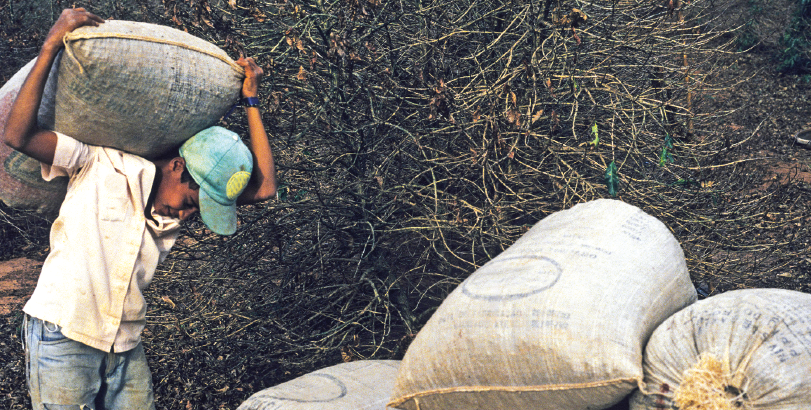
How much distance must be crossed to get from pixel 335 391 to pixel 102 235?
3.43ft

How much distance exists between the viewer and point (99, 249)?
1.93m

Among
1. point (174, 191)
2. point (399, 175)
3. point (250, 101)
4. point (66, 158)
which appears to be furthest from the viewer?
point (399, 175)

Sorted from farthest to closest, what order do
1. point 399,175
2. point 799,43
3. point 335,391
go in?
point 799,43, point 399,175, point 335,391

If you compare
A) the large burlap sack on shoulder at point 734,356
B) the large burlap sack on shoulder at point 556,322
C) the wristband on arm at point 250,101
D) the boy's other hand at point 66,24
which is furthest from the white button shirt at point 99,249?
the large burlap sack on shoulder at point 734,356

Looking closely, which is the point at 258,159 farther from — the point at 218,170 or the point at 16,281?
the point at 16,281

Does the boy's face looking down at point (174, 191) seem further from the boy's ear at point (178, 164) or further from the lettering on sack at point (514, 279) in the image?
the lettering on sack at point (514, 279)

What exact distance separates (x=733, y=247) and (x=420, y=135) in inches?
73.5

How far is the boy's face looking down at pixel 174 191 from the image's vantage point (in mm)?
2096

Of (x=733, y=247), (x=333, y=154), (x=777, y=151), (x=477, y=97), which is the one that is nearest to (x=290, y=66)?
(x=333, y=154)

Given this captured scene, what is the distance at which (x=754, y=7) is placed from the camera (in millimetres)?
11680

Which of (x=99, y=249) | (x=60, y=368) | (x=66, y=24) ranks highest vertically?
(x=66, y=24)

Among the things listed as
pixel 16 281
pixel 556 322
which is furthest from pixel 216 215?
pixel 16 281

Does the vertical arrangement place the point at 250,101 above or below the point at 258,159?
above

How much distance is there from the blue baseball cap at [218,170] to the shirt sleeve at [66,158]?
291mm
